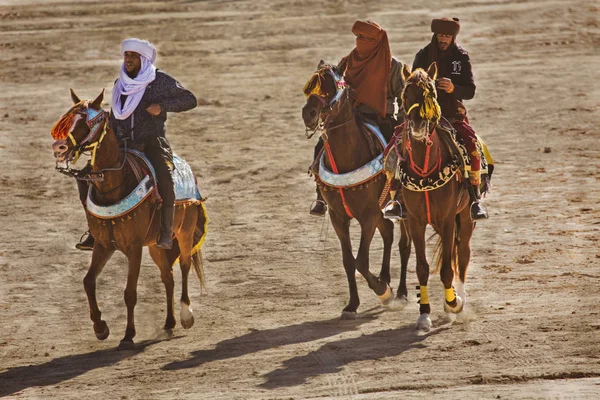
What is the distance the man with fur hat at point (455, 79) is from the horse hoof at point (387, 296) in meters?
1.34

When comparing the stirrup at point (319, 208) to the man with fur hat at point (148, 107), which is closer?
the man with fur hat at point (148, 107)

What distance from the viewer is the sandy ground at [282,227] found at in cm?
1130

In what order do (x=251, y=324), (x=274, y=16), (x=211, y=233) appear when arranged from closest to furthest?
(x=251, y=324), (x=211, y=233), (x=274, y=16)

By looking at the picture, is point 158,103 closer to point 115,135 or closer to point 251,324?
point 115,135

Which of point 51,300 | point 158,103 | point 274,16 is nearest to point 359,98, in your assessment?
point 158,103

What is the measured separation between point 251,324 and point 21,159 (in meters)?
9.30

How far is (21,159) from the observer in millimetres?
21359

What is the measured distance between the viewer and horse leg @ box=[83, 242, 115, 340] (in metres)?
12.4

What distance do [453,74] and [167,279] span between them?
3788 mm

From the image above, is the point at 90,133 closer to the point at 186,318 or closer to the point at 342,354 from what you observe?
the point at 186,318

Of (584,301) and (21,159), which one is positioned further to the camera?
(21,159)

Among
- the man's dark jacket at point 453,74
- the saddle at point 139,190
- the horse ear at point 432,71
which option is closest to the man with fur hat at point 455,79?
the man's dark jacket at point 453,74

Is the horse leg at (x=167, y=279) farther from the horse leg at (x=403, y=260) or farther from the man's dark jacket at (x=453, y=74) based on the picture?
the man's dark jacket at (x=453, y=74)

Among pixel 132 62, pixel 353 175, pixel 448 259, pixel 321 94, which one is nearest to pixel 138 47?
pixel 132 62
